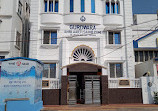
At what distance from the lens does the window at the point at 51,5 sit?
17.7 m

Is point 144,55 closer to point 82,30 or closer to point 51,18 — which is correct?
point 82,30

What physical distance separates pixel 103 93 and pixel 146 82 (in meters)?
3.80

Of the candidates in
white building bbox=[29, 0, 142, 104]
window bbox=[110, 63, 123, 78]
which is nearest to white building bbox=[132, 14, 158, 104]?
white building bbox=[29, 0, 142, 104]

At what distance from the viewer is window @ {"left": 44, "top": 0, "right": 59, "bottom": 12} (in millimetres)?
17734

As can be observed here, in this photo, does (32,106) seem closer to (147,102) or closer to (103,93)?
(103,93)

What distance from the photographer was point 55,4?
1811 cm

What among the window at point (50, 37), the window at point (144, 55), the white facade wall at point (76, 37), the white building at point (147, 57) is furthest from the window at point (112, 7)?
the window at point (50, 37)

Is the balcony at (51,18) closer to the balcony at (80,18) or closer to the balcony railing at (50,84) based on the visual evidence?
the balcony at (80,18)

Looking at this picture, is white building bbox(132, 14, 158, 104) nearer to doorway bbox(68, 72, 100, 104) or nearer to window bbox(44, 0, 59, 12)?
doorway bbox(68, 72, 100, 104)

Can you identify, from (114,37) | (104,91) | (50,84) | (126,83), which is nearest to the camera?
(104,91)

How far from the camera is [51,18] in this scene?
56.7 feet

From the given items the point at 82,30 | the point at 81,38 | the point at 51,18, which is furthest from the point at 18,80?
the point at 82,30

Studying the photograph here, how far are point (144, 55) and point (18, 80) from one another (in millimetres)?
14541

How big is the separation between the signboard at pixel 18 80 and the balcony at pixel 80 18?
7764 mm
